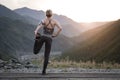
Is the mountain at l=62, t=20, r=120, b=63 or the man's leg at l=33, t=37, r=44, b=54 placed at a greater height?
the mountain at l=62, t=20, r=120, b=63

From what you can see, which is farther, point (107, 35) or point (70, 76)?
point (107, 35)

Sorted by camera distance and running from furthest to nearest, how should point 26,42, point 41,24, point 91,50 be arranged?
point 26,42
point 91,50
point 41,24

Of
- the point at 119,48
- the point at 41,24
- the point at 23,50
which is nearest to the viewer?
the point at 41,24

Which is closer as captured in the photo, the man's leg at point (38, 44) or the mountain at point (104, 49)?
the man's leg at point (38, 44)

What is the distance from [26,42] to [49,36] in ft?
610

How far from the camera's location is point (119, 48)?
9706 cm

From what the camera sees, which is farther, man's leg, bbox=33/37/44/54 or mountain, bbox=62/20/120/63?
mountain, bbox=62/20/120/63

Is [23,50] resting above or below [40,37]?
above

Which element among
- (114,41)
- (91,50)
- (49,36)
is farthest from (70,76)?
(91,50)

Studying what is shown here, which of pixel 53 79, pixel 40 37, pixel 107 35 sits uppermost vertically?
pixel 107 35

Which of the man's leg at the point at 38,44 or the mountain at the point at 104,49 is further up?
the mountain at the point at 104,49

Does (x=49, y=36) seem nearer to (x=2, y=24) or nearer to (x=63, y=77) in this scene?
(x=63, y=77)

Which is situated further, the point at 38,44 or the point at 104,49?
the point at 104,49

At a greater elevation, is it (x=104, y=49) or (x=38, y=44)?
(x=104, y=49)
